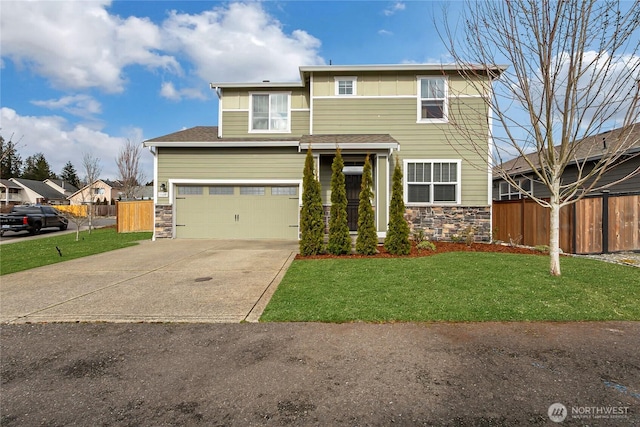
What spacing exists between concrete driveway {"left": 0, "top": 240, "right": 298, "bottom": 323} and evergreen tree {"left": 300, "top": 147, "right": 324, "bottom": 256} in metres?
0.67

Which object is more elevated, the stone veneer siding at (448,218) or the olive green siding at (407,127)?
the olive green siding at (407,127)

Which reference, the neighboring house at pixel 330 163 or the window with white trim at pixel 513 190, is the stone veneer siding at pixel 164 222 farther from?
the window with white trim at pixel 513 190

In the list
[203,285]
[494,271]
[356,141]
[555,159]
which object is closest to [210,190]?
[356,141]

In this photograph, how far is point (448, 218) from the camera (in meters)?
11.7

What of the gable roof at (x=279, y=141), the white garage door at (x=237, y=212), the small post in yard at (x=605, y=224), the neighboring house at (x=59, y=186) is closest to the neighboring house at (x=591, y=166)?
the small post in yard at (x=605, y=224)

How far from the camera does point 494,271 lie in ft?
20.6

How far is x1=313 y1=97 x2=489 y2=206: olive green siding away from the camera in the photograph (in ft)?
38.4

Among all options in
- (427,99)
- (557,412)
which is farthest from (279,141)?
(557,412)

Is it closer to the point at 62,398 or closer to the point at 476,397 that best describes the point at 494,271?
the point at 476,397

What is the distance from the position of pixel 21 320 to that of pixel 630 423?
6.10m

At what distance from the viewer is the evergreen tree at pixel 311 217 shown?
8.35 meters

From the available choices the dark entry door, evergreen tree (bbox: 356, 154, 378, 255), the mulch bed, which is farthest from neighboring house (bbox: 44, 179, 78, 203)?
evergreen tree (bbox: 356, 154, 378, 255)

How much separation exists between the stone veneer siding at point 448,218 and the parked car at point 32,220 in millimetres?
18274
